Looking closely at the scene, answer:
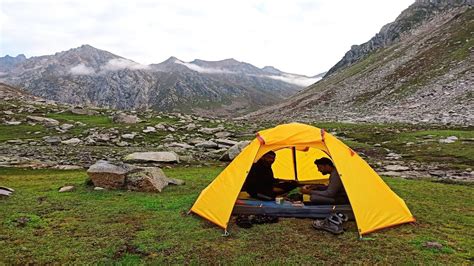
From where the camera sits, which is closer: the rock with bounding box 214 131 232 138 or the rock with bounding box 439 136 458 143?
the rock with bounding box 439 136 458 143

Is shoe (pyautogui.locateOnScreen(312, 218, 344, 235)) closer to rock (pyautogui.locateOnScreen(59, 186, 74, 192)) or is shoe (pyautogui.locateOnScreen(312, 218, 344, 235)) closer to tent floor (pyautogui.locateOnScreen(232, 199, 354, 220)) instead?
tent floor (pyautogui.locateOnScreen(232, 199, 354, 220))

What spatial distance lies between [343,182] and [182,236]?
16.8 ft

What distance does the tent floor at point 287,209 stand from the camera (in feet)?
40.9

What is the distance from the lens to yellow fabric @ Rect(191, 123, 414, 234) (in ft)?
38.5

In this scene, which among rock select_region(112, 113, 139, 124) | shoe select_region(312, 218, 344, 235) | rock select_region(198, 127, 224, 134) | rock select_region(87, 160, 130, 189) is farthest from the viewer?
Answer: rock select_region(112, 113, 139, 124)

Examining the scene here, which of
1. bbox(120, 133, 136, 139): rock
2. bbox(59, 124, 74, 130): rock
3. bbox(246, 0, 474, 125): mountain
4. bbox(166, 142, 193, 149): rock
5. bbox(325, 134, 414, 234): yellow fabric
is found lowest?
bbox(59, 124, 74, 130): rock

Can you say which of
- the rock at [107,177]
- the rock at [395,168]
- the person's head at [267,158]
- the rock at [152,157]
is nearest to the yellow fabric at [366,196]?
the person's head at [267,158]

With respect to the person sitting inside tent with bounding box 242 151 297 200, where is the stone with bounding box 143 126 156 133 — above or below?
below

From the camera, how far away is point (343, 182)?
40.0ft

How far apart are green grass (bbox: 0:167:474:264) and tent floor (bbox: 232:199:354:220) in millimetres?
346

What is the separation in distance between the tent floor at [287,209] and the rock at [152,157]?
12.0 metres

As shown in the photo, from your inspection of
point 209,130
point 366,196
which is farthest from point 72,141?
point 366,196

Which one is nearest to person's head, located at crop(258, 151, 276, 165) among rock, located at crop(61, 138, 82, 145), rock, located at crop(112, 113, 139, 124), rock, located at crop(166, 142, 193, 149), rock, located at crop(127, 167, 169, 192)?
rock, located at crop(127, 167, 169, 192)

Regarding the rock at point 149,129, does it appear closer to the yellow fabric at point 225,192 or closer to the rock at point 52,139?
the rock at point 52,139
